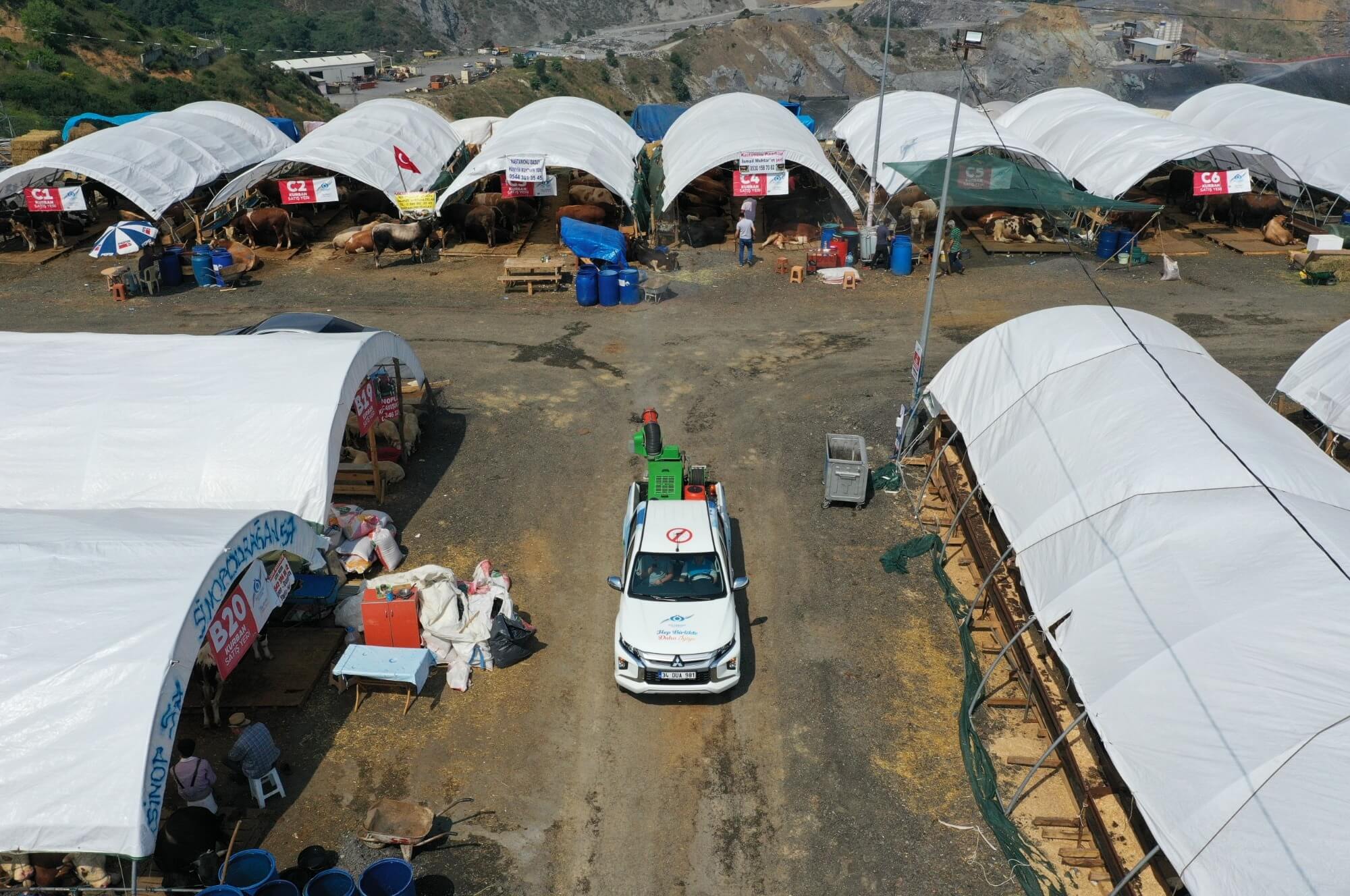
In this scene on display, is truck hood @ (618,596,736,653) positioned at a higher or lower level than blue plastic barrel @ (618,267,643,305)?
lower

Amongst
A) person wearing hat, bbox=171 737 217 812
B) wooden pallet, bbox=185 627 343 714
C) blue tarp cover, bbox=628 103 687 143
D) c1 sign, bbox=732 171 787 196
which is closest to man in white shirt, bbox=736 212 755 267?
c1 sign, bbox=732 171 787 196

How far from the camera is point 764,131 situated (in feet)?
99.2

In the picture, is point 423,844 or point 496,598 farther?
point 496,598

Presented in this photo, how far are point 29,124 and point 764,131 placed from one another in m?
37.2

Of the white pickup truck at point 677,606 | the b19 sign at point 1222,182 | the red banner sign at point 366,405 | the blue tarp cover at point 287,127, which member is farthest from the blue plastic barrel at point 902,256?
the blue tarp cover at point 287,127

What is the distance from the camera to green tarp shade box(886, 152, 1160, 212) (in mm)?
24312

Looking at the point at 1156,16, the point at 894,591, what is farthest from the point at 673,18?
the point at 894,591

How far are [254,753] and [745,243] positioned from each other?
20692 mm

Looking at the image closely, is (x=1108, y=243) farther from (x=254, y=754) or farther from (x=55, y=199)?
(x=55, y=199)

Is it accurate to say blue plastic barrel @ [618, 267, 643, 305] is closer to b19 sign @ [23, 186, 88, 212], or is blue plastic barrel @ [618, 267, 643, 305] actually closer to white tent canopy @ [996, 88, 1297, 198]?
white tent canopy @ [996, 88, 1297, 198]

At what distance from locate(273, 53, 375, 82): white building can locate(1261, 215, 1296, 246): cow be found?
77011 millimetres

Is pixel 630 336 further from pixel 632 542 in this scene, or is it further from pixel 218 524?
pixel 218 524

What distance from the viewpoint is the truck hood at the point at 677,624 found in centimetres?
1134

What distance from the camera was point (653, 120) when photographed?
141 ft
